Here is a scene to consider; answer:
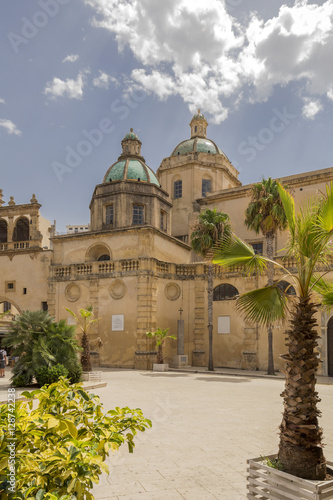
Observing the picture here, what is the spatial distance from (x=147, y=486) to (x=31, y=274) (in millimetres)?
29495

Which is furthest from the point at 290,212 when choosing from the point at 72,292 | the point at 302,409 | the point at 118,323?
the point at 72,292

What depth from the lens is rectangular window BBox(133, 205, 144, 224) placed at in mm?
32975

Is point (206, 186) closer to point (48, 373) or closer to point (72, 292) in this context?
point (72, 292)

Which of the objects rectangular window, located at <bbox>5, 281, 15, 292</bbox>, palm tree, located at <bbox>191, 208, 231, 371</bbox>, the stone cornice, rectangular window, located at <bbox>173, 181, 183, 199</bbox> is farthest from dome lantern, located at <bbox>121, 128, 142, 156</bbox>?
rectangular window, located at <bbox>5, 281, 15, 292</bbox>

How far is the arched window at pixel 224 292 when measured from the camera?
28.7 m

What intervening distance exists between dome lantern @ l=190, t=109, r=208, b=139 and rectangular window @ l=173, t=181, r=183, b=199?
6.30m

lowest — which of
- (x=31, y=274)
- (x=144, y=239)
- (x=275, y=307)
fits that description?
(x=275, y=307)

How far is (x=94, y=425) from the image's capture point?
407 cm

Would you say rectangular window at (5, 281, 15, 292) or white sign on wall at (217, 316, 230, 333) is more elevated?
rectangular window at (5, 281, 15, 292)

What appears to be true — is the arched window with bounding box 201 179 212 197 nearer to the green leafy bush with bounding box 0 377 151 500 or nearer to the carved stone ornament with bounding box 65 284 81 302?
the carved stone ornament with bounding box 65 284 81 302

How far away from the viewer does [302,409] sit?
221 inches

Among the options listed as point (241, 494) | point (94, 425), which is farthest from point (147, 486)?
point (94, 425)

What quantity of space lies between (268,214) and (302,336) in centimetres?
1864

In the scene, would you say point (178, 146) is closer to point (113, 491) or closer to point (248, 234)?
point (248, 234)
